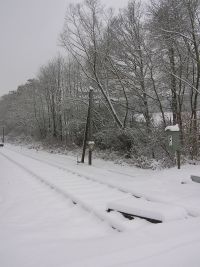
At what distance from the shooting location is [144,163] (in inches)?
653

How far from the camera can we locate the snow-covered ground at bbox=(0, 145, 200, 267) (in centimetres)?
405

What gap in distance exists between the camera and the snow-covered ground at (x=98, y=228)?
4051 millimetres

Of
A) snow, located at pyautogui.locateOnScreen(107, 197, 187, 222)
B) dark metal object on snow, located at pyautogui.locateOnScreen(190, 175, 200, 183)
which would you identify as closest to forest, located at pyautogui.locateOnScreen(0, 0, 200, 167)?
dark metal object on snow, located at pyautogui.locateOnScreen(190, 175, 200, 183)

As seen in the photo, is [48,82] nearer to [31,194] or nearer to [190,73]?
[190,73]

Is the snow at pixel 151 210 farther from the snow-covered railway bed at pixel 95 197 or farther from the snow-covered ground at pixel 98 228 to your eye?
the snow-covered railway bed at pixel 95 197

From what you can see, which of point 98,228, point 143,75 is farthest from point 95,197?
point 143,75

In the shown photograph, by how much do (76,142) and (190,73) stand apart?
16.5 meters

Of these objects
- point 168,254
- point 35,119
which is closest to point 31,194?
point 168,254

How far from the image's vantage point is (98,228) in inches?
223

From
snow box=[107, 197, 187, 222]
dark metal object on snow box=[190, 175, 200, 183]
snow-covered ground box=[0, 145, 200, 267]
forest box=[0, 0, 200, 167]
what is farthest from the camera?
forest box=[0, 0, 200, 167]

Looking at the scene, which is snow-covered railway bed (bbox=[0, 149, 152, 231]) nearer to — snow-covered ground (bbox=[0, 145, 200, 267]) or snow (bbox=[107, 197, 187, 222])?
snow-covered ground (bbox=[0, 145, 200, 267])

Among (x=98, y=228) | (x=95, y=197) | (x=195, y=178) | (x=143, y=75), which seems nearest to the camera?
(x=98, y=228)

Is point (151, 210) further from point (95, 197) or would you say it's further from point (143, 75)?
point (143, 75)

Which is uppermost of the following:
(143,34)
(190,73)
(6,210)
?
(143,34)
